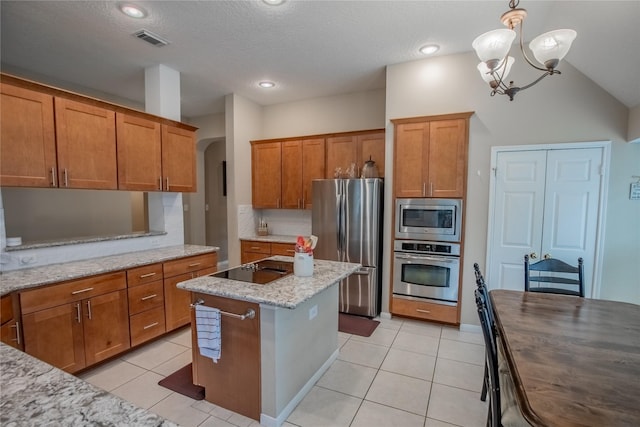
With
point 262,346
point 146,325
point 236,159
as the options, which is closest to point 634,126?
point 262,346

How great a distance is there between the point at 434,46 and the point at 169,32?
2.60 m

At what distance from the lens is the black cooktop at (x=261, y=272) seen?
211 centimetres

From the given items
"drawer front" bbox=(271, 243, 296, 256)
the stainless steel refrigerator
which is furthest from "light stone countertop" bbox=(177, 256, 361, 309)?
"drawer front" bbox=(271, 243, 296, 256)

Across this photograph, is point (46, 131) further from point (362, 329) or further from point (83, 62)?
point (362, 329)

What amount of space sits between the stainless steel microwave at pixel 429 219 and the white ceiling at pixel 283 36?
1628 millimetres

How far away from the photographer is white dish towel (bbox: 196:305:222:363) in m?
1.92

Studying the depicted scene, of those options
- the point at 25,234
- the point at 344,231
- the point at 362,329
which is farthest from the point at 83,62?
the point at 362,329

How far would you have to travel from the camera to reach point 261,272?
7.57ft

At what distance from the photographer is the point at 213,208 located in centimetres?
629

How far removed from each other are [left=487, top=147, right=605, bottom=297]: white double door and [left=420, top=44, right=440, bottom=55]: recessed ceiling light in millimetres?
1273

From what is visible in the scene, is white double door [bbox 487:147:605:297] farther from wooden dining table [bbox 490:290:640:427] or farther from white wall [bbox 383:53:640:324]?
wooden dining table [bbox 490:290:640:427]

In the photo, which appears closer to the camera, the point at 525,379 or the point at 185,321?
the point at 525,379

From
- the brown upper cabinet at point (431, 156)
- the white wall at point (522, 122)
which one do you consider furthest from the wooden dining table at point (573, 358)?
the brown upper cabinet at point (431, 156)

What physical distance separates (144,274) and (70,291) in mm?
576
